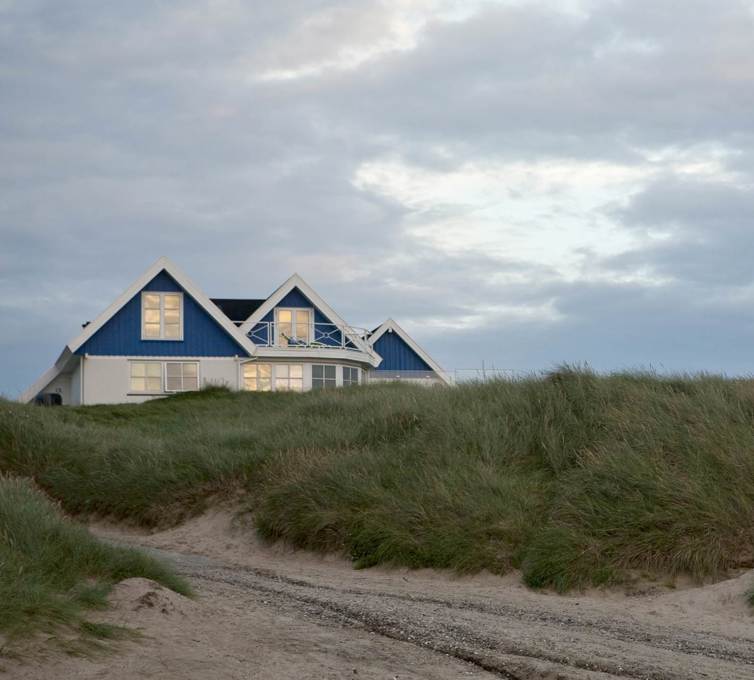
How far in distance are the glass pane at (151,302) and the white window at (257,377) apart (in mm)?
4470

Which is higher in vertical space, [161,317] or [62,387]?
[161,317]

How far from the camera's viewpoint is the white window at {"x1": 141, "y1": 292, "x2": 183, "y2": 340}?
135 ft

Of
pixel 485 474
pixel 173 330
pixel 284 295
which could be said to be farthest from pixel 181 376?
pixel 485 474

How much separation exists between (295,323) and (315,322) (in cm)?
91

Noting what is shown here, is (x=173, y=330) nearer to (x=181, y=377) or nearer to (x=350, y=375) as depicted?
(x=181, y=377)

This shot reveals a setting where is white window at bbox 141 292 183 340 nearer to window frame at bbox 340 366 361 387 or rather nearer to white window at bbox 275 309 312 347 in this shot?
white window at bbox 275 309 312 347

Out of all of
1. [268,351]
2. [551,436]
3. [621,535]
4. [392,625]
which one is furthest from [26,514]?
[268,351]

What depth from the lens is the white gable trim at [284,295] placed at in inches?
1721

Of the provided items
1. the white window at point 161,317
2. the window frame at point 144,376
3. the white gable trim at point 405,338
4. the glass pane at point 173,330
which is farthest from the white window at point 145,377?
the white gable trim at point 405,338

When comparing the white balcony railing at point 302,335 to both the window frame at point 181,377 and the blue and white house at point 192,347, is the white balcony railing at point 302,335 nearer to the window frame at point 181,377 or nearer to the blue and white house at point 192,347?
the blue and white house at point 192,347

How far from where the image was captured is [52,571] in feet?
26.8

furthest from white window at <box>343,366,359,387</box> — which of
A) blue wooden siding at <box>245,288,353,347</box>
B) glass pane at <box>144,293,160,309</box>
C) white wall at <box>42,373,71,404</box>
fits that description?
white wall at <box>42,373,71,404</box>

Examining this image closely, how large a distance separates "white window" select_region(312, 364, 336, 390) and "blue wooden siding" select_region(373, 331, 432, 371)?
10901 mm

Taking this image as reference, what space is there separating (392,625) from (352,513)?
5.75 m
